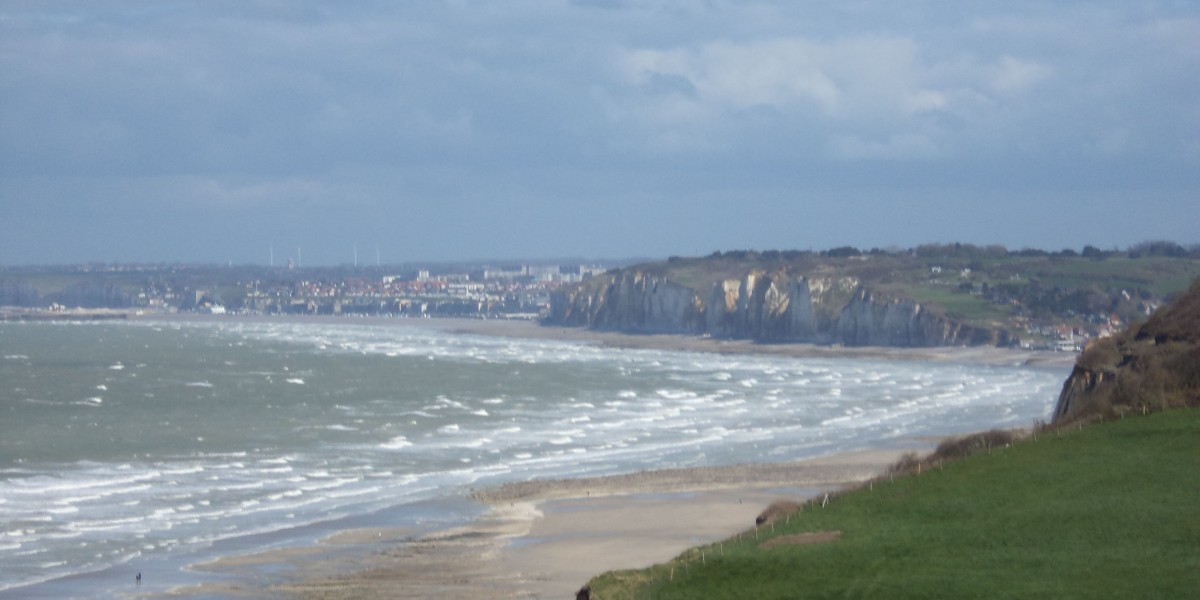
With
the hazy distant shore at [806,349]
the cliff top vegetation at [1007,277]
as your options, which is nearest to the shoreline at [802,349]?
the hazy distant shore at [806,349]

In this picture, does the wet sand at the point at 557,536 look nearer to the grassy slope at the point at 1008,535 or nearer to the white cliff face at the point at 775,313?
the grassy slope at the point at 1008,535

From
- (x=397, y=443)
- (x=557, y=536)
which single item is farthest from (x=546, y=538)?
(x=397, y=443)

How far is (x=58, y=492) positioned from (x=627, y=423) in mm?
24362

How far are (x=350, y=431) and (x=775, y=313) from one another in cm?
9228

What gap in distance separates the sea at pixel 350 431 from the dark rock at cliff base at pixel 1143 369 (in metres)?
10.4

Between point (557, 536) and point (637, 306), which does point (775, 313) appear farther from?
point (557, 536)

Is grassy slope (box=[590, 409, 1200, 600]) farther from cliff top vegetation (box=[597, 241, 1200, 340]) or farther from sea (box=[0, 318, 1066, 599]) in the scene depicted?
cliff top vegetation (box=[597, 241, 1200, 340])

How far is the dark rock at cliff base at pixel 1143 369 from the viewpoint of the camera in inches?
1020

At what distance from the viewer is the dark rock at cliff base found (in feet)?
85.0

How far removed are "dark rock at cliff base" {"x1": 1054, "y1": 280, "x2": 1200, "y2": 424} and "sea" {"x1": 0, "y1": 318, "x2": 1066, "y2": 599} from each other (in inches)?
410

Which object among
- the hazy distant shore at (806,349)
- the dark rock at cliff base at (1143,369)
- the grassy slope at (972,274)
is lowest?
the hazy distant shore at (806,349)

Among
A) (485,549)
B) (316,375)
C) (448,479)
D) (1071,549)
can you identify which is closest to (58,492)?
(448,479)

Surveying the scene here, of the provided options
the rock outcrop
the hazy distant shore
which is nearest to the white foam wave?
the hazy distant shore

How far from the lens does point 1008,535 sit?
19.8 metres
